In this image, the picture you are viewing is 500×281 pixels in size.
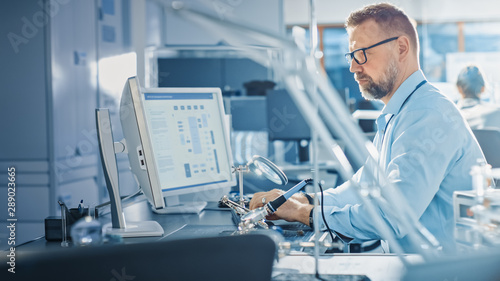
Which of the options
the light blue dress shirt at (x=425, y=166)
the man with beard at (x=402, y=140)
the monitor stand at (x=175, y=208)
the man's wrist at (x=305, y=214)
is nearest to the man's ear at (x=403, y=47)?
the man with beard at (x=402, y=140)

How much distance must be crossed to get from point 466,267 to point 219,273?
33 cm

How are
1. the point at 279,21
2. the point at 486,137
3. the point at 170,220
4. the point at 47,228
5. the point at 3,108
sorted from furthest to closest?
the point at 279,21, the point at 3,108, the point at 486,137, the point at 170,220, the point at 47,228

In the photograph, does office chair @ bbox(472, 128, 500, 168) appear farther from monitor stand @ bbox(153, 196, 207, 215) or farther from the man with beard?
monitor stand @ bbox(153, 196, 207, 215)

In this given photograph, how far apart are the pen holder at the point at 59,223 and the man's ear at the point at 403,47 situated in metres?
1.07

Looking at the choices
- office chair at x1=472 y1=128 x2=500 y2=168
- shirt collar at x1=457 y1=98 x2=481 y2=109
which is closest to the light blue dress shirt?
office chair at x1=472 y1=128 x2=500 y2=168

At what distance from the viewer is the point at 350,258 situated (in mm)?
1137

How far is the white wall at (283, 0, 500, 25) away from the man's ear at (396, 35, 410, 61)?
5.95 m

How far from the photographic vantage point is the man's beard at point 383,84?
164cm

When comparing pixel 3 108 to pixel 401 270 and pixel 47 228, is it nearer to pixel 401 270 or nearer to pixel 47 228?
pixel 47 228

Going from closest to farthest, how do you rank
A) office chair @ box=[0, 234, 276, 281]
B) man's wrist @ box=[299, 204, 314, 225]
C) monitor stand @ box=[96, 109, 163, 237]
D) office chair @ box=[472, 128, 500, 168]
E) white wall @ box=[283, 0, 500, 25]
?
1. office chair @ box=[0, 234, 276, 281]
2. monitor stand @ box=[96, 109, 163, 237]
3. man's wrist @ box=[299, 204, 314, 225]
4. office chair @ box=[472, 128, 500, 168]
5. white wall @ box=[283, 0, 500, 25]

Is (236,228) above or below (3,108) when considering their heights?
below

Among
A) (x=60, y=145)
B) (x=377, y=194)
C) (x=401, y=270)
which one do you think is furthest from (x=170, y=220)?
(x=60, y=145)

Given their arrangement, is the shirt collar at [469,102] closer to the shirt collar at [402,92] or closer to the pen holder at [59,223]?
the shirt collar at [402,92]

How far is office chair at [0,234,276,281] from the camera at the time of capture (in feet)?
2.19
